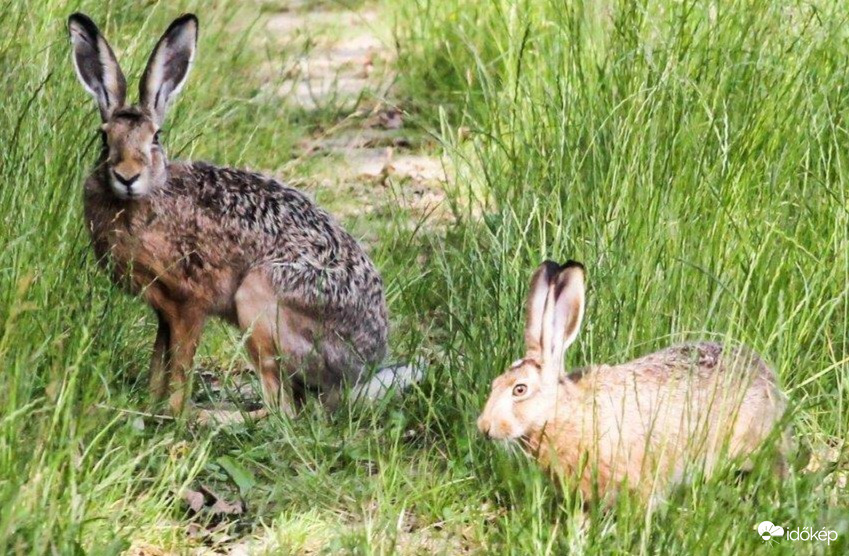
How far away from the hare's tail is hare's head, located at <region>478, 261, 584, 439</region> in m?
0.80

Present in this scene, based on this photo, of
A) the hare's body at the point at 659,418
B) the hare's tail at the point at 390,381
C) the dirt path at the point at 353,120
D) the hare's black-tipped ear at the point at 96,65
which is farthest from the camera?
the dirt path at the point at 353,120

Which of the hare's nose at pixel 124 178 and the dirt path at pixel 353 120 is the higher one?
the hare's nose at pixel 124 178

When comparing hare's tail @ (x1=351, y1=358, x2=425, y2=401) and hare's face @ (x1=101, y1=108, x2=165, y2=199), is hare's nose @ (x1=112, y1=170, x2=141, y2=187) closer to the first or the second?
hare's face @ (x1=101, y1=108, x2=165, y2=199)

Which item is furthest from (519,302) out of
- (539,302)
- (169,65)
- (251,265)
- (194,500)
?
(169,65)

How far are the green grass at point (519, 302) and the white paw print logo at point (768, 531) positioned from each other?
0.03 m

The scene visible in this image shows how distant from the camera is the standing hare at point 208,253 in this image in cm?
523

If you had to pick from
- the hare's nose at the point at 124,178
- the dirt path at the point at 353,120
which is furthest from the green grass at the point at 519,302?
the dirt path at the point at 353,120

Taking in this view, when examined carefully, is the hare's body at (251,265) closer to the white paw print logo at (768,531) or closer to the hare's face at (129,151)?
the hare's face at (129,151)

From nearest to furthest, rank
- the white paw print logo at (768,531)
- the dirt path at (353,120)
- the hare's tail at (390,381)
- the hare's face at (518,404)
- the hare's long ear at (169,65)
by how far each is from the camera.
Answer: the white paw print logo at (768,531)
the hare's face at (518,404)
the hare's tail at (390,381)
the hare's long ear at (169,65)
the dirt path at (353,120)

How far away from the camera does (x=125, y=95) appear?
5.33 metres

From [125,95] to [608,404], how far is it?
7.22ft

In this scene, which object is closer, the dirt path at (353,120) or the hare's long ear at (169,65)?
the hare's long ear at (169,65)

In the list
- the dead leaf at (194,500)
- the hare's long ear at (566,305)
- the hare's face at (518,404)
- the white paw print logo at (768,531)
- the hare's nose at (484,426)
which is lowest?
the dead leaf at (194,500)

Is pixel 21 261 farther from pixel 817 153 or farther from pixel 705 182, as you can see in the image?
pixel 817 153
